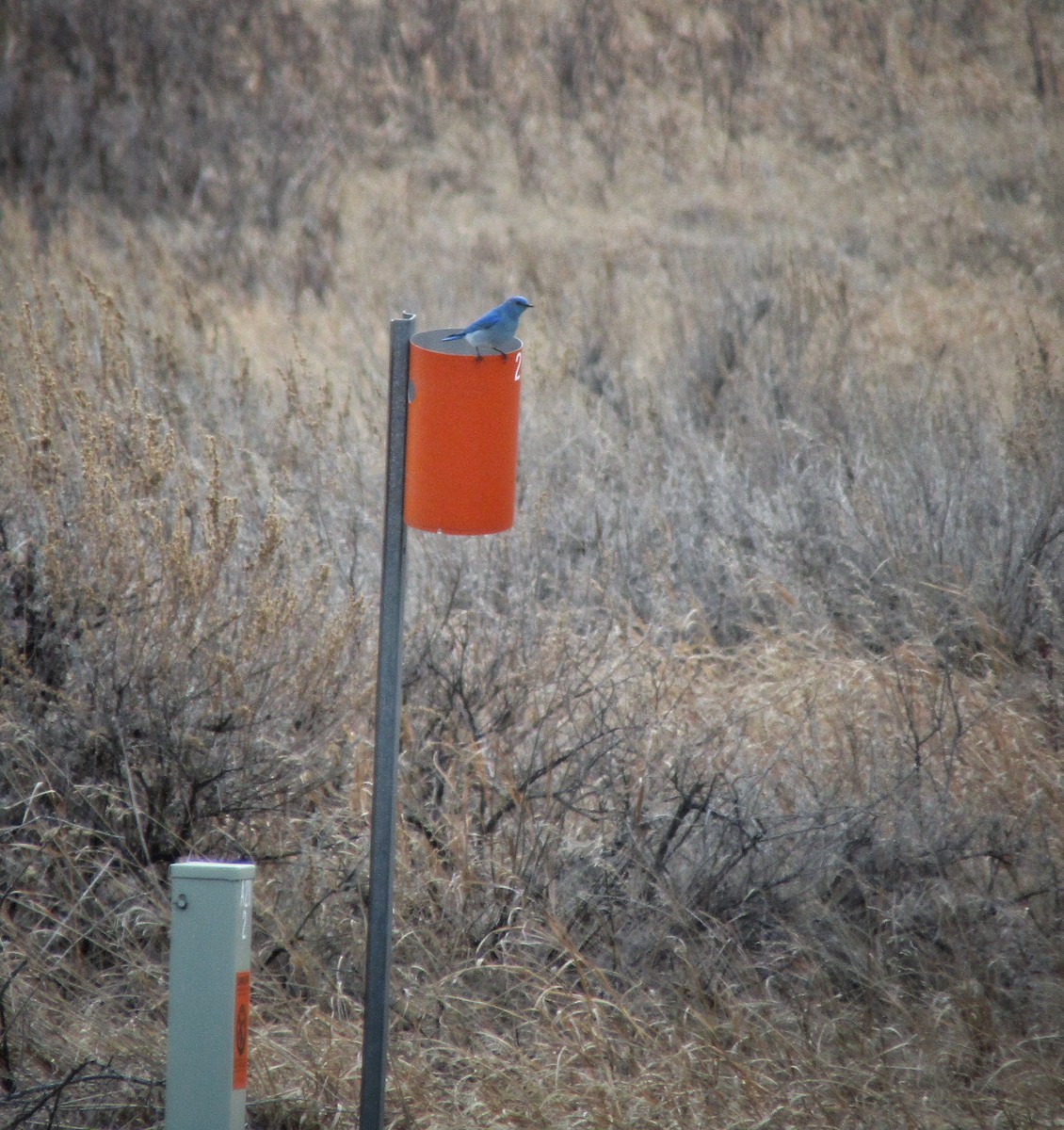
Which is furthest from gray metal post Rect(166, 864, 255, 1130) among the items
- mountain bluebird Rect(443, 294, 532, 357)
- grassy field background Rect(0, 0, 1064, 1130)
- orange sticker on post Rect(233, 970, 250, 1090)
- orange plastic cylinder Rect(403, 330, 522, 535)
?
mountain bluebird Rect(443, 294, 532, 357)

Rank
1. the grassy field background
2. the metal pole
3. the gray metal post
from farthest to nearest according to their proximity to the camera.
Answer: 1. the grassy field background
2. the metal pole
3. the gray metal post

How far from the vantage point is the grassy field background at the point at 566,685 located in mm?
2773

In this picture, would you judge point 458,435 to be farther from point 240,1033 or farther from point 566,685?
point 566,685

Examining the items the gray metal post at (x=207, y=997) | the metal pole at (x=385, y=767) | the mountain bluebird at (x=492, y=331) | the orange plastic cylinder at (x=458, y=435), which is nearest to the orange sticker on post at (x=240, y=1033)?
the gray metal post at (x=207, y=997)

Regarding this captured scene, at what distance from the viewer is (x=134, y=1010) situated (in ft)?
9.59

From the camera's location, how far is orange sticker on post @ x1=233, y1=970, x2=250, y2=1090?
6.74ft

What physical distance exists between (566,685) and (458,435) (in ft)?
6.59

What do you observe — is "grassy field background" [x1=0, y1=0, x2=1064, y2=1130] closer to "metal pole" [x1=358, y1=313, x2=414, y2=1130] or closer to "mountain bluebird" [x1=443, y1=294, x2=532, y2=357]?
"metal pole" [x1=358, y1=313, x2=414, y2=1130]

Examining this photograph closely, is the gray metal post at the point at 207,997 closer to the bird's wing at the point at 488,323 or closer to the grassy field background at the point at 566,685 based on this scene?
the grassy field background at the point at 566,685

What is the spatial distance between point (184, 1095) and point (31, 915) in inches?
53.0

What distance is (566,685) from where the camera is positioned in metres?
4.02

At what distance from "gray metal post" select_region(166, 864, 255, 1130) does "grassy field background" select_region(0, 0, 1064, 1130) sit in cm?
53

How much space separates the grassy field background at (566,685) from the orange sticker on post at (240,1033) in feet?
1.70

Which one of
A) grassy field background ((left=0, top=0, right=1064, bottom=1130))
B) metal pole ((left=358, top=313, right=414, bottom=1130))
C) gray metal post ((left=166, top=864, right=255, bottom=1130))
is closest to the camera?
gray metal post ((left=166, top=864, right=255, bottom=1130))
